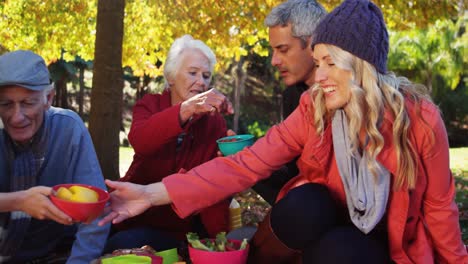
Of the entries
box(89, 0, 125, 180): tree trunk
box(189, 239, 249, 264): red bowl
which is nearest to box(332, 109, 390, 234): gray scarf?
box(189, 239, 249, 264): red bowl

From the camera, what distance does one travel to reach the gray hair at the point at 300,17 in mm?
3781

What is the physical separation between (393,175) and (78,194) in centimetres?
147

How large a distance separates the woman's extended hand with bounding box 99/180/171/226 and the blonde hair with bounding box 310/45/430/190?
3.21 ft

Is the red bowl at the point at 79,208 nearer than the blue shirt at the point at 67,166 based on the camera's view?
Yes

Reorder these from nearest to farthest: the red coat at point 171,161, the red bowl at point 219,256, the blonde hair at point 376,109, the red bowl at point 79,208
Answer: the red bowl at point 79,208 < the blonde hair at point 376,109 < the red bowl at point 219,256 < the red coat at point 171,161

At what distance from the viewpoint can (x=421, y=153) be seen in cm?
282

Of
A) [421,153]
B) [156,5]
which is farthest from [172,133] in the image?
[156,5]

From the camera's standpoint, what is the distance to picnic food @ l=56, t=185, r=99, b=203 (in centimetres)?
268

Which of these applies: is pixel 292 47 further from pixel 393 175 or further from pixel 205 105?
pixel 393 175

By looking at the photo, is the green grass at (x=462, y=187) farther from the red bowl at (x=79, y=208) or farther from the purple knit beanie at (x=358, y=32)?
the red bowl at (x=79, y=208)

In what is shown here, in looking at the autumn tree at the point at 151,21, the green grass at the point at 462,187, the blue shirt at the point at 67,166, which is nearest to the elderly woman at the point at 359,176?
the blue shirt at the point at 67,166

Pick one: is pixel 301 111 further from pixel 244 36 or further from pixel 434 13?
pixel 244 36

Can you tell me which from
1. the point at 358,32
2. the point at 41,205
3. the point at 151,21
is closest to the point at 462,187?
the point at 151,21

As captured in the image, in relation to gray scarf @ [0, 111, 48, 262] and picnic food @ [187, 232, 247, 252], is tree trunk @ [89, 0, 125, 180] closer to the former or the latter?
gray scarf @ [0, 111, 48, 262]
